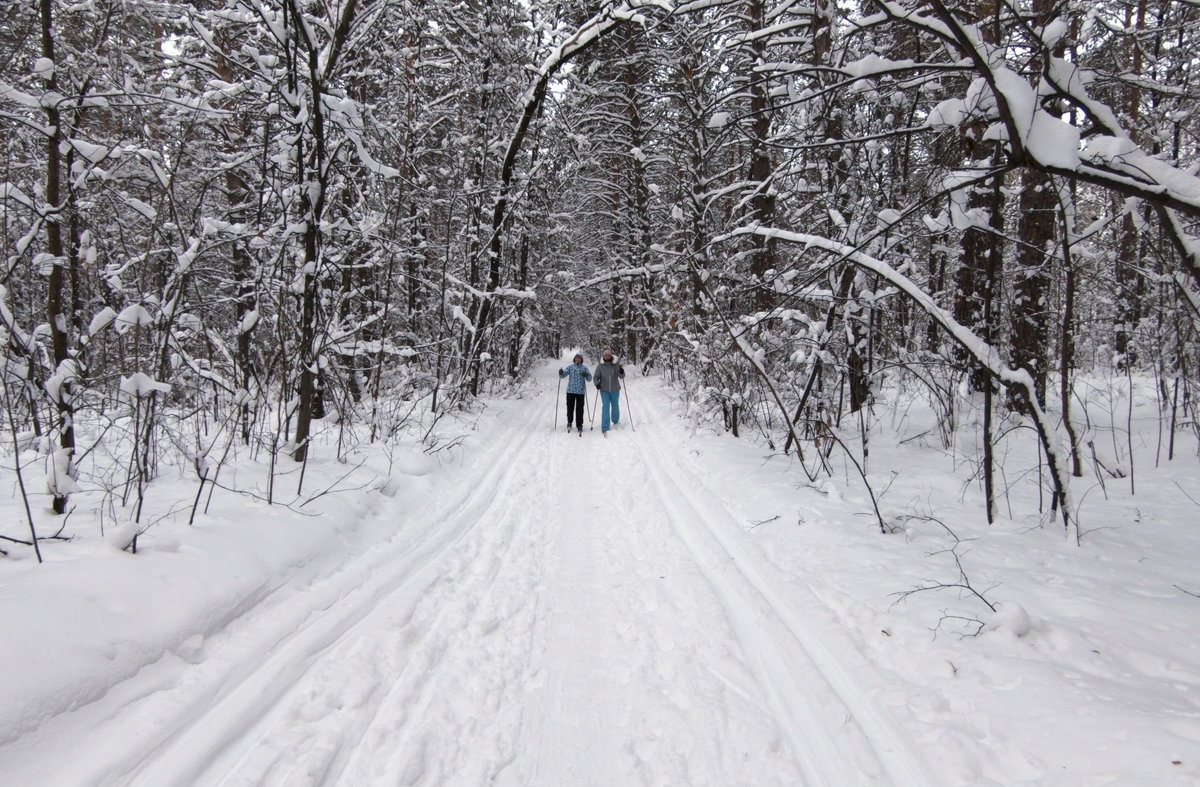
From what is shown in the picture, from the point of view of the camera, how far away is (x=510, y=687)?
281 cm

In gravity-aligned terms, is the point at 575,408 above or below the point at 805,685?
above

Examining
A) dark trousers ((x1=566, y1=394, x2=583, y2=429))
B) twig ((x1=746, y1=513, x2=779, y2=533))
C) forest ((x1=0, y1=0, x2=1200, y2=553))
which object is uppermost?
forest ((x1=0, y1=0, x2=1200, y2=553))

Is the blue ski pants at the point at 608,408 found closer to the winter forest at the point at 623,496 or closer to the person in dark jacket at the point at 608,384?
the person in dark jacket at the point at 608,384

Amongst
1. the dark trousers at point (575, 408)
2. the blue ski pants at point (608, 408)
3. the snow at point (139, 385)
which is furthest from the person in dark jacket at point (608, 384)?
the snow at point (139, 385)

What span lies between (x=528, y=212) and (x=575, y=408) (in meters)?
5.57

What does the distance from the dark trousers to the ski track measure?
24.0 feet

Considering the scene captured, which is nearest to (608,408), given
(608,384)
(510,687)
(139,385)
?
(608,384)

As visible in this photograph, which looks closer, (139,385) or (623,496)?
(139,385)

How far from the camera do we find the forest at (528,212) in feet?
10.8

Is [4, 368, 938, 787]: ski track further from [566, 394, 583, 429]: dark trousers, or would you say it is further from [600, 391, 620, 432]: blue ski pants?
[566, 394, 583, 429]: dark trousers

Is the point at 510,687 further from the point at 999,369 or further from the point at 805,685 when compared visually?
the point at 999,369

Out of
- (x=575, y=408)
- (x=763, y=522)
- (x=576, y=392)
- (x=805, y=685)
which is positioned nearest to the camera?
(x=805, y=685)

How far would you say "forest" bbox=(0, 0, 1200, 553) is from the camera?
329 centimetres

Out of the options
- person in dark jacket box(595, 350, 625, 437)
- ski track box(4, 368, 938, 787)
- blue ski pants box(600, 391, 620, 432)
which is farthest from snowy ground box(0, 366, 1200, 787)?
person in dark jacket box(595, 350, 625, 437)
